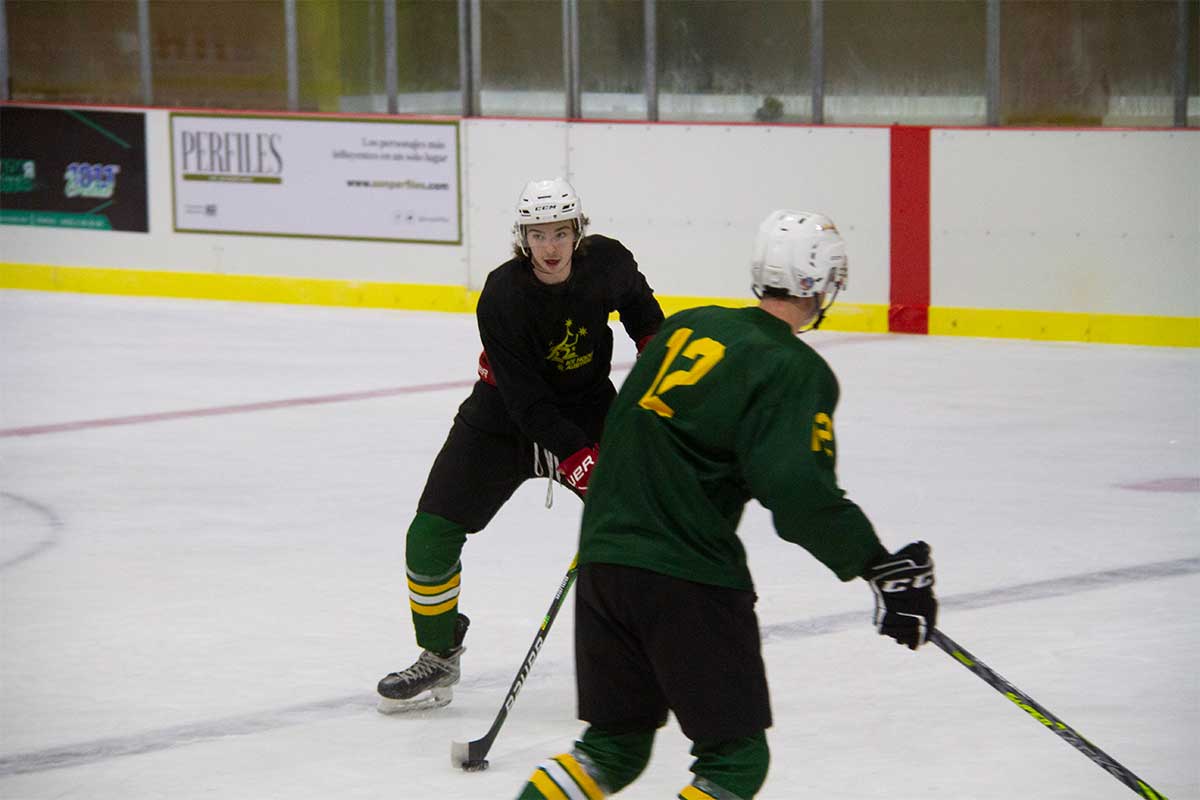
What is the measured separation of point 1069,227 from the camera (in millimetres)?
10555

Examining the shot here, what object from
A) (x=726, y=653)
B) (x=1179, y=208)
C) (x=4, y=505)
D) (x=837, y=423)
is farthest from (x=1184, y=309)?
(x=726, y=653)

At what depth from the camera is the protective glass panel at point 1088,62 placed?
10.7 meters

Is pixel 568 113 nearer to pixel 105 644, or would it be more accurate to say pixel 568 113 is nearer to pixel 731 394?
pixel 105 644

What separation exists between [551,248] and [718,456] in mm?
1341

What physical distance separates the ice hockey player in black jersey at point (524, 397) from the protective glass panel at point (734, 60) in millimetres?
7420

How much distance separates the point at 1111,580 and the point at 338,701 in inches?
89.1

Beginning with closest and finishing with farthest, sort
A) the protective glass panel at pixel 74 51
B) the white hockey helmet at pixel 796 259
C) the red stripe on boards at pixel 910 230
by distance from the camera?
1. the white hockey helmet at pixel 796 259
2. the red stripe on boards at pixel 910 230
3. the protective glass panel at pixel 74 51

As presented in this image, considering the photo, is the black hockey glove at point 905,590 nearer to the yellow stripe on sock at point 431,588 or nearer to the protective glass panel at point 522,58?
the yellow stripe on sock at point 431,588

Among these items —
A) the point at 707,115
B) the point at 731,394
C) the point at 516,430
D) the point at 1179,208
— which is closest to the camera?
the point at 731,394

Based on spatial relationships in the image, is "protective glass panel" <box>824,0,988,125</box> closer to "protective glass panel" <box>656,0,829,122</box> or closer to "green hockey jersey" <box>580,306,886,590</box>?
"protective glass panel" <box>656,0,829,122</box>

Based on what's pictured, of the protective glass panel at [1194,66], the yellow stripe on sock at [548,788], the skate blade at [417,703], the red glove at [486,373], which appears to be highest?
the protective glass panel at [1194,66]

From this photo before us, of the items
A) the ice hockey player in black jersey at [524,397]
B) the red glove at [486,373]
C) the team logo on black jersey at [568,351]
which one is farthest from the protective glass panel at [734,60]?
the team logo on black jersey at [568,351]

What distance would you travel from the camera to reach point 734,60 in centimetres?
1196

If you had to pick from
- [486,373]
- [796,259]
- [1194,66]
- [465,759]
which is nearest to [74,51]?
[1194,66]
